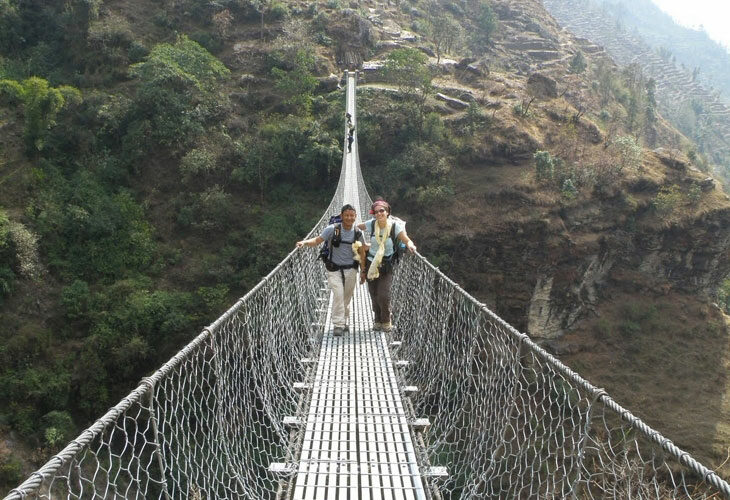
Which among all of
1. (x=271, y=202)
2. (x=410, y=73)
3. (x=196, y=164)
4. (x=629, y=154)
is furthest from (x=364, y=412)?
(x=629, y=154)

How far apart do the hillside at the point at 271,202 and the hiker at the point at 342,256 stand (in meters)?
6.18

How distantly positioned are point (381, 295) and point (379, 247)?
416 millimetres

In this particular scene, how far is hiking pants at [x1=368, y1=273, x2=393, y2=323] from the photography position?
10.9 feet

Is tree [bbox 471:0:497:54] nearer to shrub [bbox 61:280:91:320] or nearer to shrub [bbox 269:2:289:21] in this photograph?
shrub [bbox 269:2:289:21]

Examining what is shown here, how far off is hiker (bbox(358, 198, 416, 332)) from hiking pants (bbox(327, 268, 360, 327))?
14 centimetres

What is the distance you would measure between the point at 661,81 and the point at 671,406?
6316 centimetres

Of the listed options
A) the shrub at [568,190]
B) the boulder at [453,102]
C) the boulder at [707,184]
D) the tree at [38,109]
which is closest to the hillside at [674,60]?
the boulder at [707,184]

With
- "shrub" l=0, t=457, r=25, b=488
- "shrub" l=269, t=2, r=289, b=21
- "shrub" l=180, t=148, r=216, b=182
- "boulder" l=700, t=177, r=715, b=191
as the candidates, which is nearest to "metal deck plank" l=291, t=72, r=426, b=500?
"shrub" l=0, t=457, r=25, b=488

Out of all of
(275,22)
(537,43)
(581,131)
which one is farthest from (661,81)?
(275,22)

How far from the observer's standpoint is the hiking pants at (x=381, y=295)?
333cm

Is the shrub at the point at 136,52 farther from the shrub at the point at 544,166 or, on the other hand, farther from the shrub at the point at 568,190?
the shrub at the point at 568,190

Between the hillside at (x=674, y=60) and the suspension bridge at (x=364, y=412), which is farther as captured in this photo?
the hillside at (x=674, y=60)

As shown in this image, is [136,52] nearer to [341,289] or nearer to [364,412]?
[341,289]

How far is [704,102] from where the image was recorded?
52062 mm
